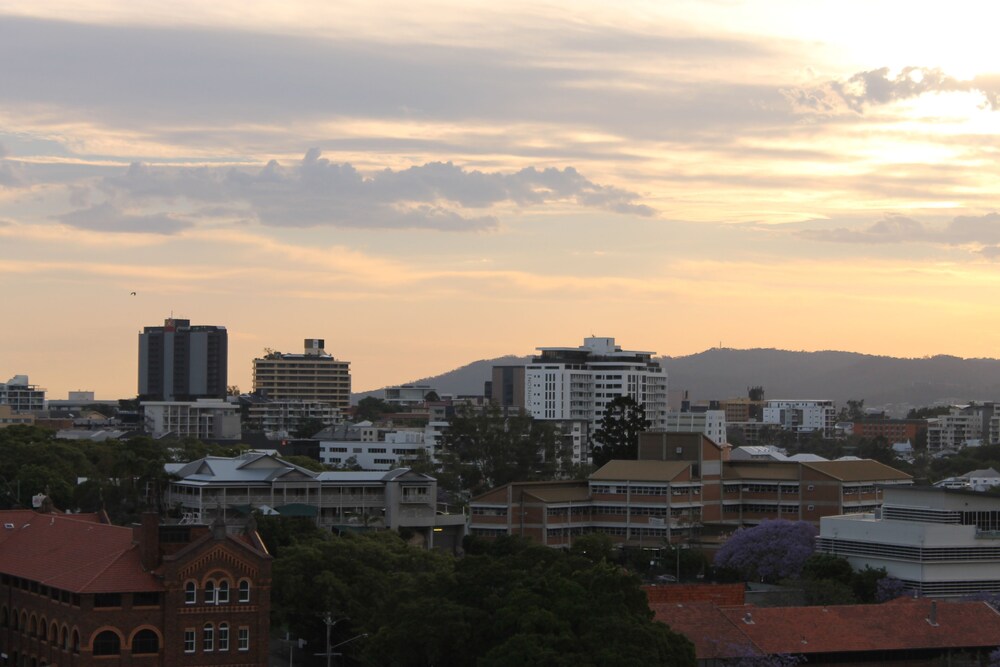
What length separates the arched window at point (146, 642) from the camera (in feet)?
247

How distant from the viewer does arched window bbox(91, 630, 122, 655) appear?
245 feet

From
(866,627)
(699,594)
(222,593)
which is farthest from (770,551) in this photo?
(222,593)

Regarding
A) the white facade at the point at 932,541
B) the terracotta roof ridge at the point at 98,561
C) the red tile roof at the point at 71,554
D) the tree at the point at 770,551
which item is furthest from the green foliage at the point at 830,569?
the terracotta roof ridge at the point at 98,561

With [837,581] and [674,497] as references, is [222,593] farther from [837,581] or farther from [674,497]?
[674,497]

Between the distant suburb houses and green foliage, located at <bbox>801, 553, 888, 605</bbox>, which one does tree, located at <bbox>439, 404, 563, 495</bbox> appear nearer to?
the distant suburb houses

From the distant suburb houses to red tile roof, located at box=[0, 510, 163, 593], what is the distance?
164 ft

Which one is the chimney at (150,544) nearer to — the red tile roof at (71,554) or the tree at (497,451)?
the red tile roof at (71,554)

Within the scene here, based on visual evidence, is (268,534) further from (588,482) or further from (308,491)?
(588,482)

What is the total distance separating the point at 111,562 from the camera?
7638 centimetres

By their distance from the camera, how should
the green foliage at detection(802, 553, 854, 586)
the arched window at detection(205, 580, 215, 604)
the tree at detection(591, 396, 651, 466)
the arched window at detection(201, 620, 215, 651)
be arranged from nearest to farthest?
the arched window at detection(201, 620, 215, 651)
the arched window at detection(205, 580, 215, 604)
the green foliage at detection(802, 553, 854, 586)
the tree at detection(591, 396, 651, 466)

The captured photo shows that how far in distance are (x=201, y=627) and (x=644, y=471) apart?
68.5 m

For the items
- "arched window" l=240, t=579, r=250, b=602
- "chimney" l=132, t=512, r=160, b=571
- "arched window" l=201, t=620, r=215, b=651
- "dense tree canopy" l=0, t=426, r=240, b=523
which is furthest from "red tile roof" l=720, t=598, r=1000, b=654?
"dense tree canopy" l=0, t=426, r=240, b=523

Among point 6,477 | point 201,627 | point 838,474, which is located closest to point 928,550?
point 838,474

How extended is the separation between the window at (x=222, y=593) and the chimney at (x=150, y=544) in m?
2.86
